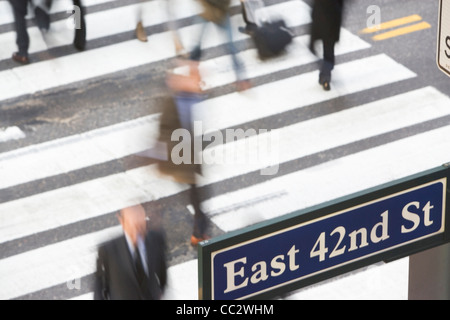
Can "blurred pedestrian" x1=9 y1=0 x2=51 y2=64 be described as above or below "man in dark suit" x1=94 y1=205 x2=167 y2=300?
above

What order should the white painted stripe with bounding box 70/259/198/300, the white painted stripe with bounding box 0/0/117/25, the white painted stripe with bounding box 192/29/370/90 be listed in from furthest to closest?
the white painted stripe with bounding box 0/0/117/25 → the white painted stripe with bounding box 192/29/370/90 → the white painted stripe with bounding box 70/259/198/300

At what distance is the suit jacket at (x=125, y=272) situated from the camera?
779cm

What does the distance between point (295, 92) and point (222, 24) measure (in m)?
1.11

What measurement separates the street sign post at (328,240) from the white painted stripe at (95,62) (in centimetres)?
806

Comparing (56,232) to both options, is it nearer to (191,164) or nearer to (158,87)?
(191,164)

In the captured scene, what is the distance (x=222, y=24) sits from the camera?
11.5 m

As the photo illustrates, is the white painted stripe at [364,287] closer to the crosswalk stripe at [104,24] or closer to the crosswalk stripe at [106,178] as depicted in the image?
the crosswalk stripe at [106,178]

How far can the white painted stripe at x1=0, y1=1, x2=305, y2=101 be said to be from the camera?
38.2 feet

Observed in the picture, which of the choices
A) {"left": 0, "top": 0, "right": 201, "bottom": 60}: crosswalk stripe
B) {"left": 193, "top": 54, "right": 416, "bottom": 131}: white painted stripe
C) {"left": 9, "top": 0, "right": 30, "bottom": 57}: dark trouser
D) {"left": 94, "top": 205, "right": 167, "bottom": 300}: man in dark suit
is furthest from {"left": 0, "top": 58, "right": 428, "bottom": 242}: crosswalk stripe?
{"left": 0, "top": 0, "right": 201, "bottom": 60}: crosswalk stripe

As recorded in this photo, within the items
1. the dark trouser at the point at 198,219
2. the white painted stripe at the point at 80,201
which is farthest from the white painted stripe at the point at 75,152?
the dark trouser at the point at 198,219

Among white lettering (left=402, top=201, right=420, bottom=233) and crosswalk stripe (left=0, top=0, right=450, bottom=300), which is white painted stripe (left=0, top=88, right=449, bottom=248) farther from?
white lettering (left=402, top=201, right=420, bottom=233)

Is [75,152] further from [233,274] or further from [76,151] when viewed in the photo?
[233,274]

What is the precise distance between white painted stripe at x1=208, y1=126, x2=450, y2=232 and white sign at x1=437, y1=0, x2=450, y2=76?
4852 mm

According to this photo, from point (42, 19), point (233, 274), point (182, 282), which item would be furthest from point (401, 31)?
point (233, 274)
